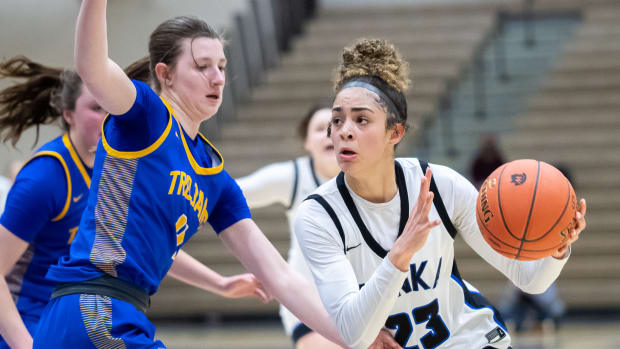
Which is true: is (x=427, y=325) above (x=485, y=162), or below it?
above

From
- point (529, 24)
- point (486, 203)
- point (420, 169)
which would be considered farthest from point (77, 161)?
point (529, 24)

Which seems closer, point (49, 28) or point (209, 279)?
point (209, 279)

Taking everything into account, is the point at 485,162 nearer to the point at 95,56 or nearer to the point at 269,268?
the point at 269,268

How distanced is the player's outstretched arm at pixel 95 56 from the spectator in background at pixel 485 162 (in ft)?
24.9

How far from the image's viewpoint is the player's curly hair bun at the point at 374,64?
2997 mm

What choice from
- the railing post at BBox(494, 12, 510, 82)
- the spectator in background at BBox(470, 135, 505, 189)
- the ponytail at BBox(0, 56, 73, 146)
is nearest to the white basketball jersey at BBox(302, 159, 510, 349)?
the ponytail at BBox(0, 56, 73, 146)

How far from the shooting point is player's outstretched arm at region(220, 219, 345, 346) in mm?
3102

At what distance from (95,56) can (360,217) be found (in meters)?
1.10

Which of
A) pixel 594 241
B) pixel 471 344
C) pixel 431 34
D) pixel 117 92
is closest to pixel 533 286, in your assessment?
pixel 471 344

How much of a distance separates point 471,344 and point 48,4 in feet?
29.6

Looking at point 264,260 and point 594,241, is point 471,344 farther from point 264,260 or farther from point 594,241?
point 594,241

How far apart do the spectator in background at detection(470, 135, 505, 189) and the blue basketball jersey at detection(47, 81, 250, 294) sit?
23.8 feet

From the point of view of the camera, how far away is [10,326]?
2.93m

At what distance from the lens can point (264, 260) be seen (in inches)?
125
